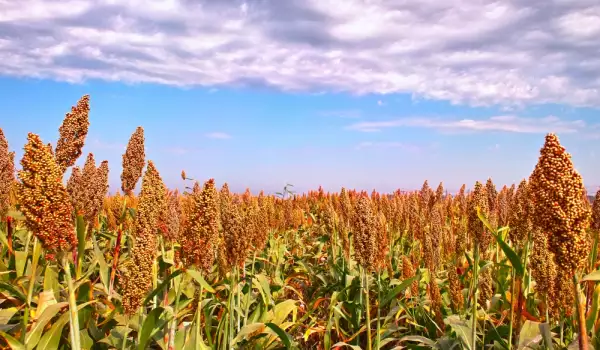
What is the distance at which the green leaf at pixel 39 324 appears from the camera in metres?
3.13

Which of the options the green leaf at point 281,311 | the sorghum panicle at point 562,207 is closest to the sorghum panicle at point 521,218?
the sorghum panicle at point 562,207

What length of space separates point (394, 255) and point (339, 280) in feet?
6.34

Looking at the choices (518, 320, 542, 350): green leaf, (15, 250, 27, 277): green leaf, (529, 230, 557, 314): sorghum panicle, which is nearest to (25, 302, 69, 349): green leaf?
(15, 250, 27, 277): green leaf

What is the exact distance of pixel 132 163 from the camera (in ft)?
14.5

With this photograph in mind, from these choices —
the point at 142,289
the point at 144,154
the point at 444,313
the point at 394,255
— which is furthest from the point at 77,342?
the point at 394,255

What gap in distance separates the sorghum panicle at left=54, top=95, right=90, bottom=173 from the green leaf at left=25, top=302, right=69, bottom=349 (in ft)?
3.34

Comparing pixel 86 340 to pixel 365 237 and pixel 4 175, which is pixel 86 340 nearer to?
pixel 365 237

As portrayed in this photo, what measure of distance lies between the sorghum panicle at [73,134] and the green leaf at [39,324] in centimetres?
102

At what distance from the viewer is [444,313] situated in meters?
5.39

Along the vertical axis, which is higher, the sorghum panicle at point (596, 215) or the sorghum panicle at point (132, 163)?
the sorghum panicle at point (132, 163)

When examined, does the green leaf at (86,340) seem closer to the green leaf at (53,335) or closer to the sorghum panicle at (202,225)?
the green leaf at (53,335)

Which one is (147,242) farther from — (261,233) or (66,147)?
(261,233)

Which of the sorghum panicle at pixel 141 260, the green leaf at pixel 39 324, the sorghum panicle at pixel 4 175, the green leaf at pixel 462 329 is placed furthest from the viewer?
the sorghum panicle at pixel 4 175

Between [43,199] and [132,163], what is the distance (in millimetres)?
1755
